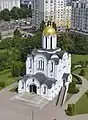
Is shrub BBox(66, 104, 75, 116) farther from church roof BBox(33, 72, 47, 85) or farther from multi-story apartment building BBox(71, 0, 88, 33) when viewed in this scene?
multi-story apartment building BBox(71, 0, 88, 33)

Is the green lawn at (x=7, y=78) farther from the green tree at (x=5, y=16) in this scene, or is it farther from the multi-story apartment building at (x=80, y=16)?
the green tree at (x=5, y=16)

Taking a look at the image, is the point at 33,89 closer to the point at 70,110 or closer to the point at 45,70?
the point at 45,70

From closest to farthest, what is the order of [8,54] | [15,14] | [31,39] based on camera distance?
[8,54] < [31,39] < [15,14]

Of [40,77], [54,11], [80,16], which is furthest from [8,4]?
[40,77]

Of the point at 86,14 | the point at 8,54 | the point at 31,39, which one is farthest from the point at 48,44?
the point at 86,14

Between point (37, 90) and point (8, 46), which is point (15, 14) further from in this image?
point (37, 90)

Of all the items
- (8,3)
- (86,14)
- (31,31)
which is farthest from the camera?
(8,3)

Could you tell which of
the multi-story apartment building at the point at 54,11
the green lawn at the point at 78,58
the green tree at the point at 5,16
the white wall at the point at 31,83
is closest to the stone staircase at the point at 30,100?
the white wall at the point at 31,83
